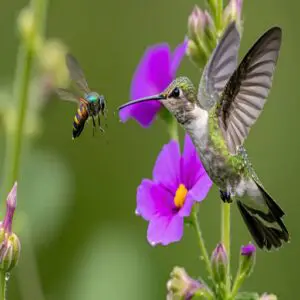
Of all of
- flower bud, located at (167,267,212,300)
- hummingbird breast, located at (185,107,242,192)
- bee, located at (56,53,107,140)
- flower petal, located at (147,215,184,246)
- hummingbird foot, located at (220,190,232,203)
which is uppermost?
bee, located at (56,53,107,140)

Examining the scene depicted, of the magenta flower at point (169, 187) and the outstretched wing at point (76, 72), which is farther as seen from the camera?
the outstretched wing at point (76, 72)

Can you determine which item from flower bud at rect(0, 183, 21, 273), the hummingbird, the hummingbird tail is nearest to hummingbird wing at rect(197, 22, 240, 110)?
the hummingbird

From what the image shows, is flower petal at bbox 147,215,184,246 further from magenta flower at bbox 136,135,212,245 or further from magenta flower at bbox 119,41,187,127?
magenta flower at bbox 119,41,187,127

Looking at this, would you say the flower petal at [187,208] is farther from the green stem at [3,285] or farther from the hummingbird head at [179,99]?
the green stem at [3,285]

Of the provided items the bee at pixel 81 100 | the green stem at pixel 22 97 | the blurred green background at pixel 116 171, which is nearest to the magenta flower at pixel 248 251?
the bee at pixel 81 100

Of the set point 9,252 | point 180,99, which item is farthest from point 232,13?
point 9,252

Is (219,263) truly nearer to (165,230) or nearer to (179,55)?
(165,230)
